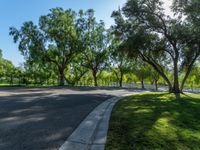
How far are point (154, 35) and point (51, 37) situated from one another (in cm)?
1896

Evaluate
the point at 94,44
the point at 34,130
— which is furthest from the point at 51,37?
the point at 34,130

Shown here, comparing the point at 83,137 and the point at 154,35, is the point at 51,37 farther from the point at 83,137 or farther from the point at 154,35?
the point at 83,137

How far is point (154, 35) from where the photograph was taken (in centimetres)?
1958

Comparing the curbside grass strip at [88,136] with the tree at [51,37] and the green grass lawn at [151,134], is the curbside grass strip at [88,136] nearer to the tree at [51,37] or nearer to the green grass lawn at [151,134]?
the green grass lawn at [151,134]

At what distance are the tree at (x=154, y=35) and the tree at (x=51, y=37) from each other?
14.5 metres

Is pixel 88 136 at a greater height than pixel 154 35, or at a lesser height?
lesser

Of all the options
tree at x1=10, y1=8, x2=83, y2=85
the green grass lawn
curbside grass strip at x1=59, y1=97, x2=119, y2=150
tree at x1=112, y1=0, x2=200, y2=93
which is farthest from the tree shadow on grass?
tree at x1=10, y1=8, x2=83, y2=85

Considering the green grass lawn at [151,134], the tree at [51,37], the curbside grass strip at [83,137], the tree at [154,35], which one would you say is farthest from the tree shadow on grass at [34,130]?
the tree at [51,37]

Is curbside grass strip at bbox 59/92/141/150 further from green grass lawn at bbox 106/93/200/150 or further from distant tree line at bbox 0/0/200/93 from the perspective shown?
distant tree line at bbox 0/0/200/93

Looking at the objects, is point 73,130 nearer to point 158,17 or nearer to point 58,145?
point 58,145

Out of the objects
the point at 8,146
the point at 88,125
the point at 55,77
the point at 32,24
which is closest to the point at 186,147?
the point at 88,125

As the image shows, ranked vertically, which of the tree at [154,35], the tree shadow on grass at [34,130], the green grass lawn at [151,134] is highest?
the tree at [154,35]

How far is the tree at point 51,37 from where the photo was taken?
108 feet

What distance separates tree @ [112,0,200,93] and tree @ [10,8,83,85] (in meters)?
14.5
